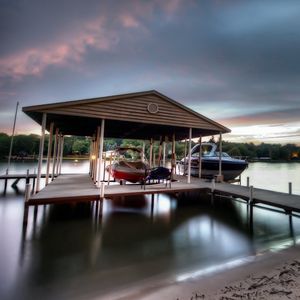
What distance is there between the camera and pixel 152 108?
8008 millimetres

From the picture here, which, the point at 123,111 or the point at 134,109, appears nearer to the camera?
the point at 123,111

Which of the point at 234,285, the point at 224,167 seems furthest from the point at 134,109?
the point at 224,167

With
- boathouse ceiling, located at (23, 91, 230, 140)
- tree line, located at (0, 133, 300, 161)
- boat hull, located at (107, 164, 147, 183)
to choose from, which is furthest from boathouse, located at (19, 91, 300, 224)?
tree line, located at (0, 133, 300, 161)

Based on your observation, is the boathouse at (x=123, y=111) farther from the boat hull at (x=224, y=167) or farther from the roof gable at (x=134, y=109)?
the boat hull at (x=224, y=167)

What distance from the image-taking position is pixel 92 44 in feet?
38.0

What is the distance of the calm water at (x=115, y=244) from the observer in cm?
344

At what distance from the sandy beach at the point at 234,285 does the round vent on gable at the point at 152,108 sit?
6.09 m

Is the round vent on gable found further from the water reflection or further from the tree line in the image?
the tree line

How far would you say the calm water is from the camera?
3.44m

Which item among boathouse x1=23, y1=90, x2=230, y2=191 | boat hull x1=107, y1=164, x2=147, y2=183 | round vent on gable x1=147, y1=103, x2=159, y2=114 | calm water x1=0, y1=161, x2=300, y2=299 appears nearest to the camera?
calm water x1=0, y1=161, x2=300, y2=299

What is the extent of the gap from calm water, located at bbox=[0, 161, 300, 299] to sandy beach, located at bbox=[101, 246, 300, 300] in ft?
1.12

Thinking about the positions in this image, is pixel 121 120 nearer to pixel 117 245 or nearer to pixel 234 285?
pixel 117 245

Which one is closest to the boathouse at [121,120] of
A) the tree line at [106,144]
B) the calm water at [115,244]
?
the calm water at [115,244]

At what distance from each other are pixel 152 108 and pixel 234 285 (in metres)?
6.57
